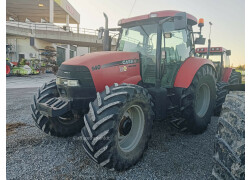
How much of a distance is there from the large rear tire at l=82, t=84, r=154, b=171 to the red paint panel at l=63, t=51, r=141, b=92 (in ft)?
1.32

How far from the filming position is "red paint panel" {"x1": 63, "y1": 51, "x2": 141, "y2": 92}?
8.46ft

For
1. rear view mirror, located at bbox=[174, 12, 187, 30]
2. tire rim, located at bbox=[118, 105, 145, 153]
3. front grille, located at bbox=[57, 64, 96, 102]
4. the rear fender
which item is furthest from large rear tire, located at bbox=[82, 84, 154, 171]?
the rear fender

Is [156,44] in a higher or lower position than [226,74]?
higher

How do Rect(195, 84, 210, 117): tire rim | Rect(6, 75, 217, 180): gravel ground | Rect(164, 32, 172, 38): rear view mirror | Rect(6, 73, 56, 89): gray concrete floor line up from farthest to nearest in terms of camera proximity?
Rect(6, 73, 56, 89): gray concrete floor, Rect(195, 84, 210, 117): tire rim, Rect(164, 32, 172, 38): rear view mirror, Rect(6, 75, 217, 180): gravel ground

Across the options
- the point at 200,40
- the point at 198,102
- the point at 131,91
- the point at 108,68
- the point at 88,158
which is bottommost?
the point at 88,158

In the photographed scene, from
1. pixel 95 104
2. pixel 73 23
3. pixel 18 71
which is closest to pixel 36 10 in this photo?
pixel 73 23

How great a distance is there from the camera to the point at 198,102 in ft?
12.7

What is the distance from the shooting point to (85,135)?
2146mm

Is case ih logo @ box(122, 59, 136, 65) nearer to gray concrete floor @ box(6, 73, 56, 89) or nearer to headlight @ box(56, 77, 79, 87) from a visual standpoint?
headlight @ box(56, 77, 79, 87)

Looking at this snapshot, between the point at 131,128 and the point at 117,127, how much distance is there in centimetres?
55

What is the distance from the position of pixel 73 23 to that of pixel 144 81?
3684 cm

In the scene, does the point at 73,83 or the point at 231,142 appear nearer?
the point at 231,142

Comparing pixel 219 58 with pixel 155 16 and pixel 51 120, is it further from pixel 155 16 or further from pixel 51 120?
pixel 51 120

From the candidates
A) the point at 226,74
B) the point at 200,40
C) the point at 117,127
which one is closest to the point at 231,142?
the point at 117,127
